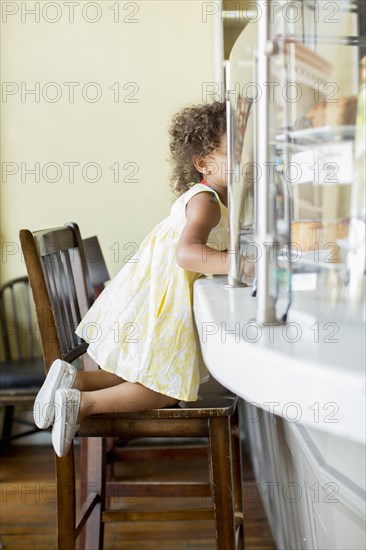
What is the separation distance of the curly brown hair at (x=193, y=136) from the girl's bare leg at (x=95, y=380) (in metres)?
0.59

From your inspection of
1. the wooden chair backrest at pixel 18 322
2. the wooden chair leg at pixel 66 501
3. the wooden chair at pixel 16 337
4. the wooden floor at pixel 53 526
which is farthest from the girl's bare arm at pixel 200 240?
the wooden chair backrest at pixel 18 322

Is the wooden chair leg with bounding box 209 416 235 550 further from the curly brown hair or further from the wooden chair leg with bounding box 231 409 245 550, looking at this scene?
the curly brown hair

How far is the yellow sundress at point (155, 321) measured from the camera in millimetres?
1510

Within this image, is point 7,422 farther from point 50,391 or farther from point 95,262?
point 50,391

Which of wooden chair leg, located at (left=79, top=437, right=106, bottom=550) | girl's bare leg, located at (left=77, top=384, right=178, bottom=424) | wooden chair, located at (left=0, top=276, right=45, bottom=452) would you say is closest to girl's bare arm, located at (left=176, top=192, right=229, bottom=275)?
girl's bare leg, located at (left=77, top=384, right=178, bottom=424)

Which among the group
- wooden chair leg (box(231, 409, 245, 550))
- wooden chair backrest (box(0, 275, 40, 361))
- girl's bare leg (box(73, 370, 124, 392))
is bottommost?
wooden chair leg (box(231, 409, 245, 550))

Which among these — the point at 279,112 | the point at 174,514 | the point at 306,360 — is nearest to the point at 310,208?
the point at 279,112

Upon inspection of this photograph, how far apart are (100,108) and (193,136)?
1.14 meters

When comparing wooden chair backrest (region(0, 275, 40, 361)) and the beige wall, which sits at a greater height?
the beige wall

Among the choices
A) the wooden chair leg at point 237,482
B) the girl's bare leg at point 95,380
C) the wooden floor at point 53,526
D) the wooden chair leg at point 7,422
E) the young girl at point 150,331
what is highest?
the young girl at point 150,331

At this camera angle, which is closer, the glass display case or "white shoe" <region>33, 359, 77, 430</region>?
the glass display case

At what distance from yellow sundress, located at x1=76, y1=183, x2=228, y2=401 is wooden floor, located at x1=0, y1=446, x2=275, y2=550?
0.79 meters

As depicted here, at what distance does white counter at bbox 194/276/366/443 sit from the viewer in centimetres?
59

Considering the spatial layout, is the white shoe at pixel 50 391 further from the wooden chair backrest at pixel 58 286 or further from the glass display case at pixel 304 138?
the glass display case at pixel 304 138
